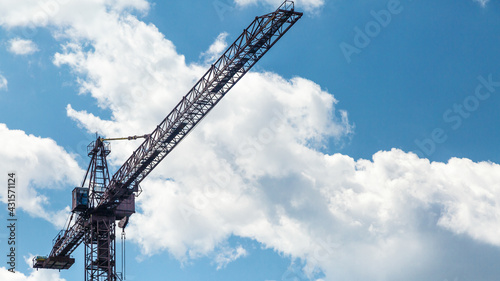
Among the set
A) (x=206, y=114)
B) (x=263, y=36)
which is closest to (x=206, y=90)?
(x=206, y=114)

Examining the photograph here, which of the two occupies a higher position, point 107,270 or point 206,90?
point 206,90

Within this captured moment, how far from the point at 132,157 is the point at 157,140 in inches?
214

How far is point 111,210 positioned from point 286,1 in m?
35.9

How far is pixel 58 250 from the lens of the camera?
107 metres

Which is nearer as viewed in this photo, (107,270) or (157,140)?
(157,140)

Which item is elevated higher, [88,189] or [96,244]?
[88,189]

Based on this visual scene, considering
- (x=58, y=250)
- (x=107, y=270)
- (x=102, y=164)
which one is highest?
(x=102, y=164)

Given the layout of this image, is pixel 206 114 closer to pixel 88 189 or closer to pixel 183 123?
pixel 183 123

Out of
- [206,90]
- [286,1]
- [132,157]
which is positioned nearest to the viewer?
[286,1]

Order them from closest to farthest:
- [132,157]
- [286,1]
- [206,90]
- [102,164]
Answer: [286,1]
[206,90]
[132,157]
[102,164]

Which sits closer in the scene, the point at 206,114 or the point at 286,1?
the point at 286,1

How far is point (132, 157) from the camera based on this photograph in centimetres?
9588

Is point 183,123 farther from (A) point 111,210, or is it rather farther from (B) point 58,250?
(B) point 58,250

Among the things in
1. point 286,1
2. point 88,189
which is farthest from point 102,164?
point 286,1
